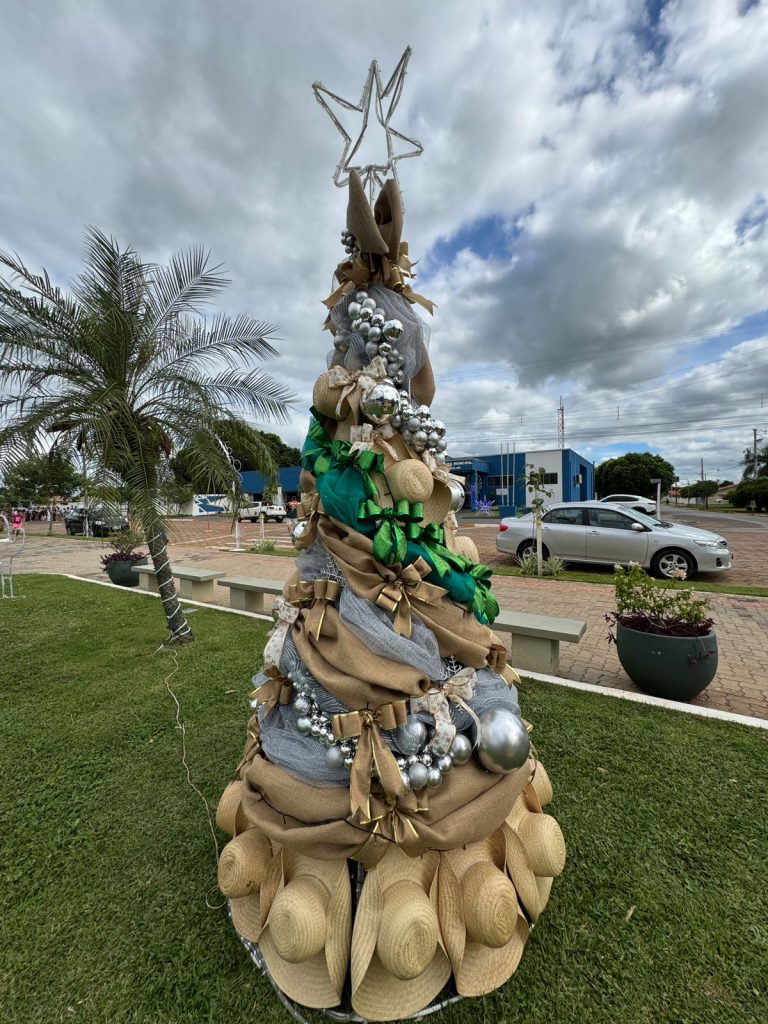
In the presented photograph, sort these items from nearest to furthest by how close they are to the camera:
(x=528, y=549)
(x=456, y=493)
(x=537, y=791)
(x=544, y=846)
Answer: (x=544, y=846), (x=456, y=493), (x=537, y=791), (x=528, y=549)

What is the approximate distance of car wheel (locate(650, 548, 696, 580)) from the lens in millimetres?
8281

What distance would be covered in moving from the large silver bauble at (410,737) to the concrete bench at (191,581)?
6766mm

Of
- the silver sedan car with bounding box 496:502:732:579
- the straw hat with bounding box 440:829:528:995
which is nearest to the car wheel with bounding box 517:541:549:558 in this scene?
the silver sedan car with bounding box 496:502:732:579

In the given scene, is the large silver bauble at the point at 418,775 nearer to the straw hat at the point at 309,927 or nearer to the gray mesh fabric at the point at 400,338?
the straw hat at the point at 309,927

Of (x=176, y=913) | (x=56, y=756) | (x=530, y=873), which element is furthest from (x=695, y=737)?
(x=56, y=756)

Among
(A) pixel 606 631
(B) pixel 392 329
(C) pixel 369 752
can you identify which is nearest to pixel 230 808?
(C) pixel 369 752

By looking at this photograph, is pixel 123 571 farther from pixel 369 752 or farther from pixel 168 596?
pixel 369 752

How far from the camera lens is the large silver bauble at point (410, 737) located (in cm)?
142

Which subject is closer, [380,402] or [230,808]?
[380,402]

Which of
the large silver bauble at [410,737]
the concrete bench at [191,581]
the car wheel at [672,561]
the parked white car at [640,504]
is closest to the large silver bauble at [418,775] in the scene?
the large silver bauble at [410,737]

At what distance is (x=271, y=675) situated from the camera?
65.4 inches

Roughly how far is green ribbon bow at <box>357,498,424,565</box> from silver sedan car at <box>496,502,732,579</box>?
7.66 meters

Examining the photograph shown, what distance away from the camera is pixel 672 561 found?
27.4 feet

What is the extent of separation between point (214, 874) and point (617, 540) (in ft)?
28.7
